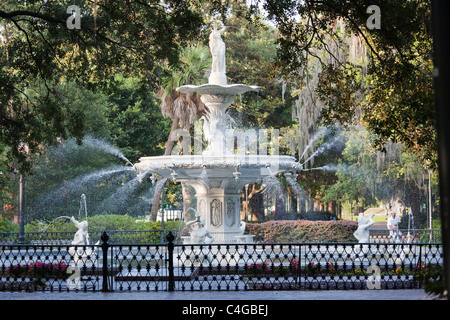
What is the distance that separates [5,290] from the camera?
45.3 feet

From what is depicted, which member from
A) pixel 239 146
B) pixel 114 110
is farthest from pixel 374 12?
pixel 114 110

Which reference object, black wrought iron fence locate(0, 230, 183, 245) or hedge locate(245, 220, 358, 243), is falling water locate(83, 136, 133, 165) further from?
hedge locate(245, 220, 358, 243)

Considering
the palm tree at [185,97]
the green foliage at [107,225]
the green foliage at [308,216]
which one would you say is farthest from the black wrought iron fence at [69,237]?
the green foliage at [308,216]

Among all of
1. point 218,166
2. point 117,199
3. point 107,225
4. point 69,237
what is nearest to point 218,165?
point 218,166

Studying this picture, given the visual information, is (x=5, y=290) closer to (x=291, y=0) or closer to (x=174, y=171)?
(x=174, y=171)

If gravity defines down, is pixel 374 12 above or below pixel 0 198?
above

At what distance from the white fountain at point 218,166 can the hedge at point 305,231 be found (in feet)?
24.8

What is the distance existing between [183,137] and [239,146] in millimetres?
3992

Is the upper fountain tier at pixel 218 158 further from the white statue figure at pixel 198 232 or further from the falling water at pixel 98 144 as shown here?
the falling water at pixel 98 144

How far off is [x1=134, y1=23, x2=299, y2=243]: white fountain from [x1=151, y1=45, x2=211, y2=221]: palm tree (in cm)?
1292

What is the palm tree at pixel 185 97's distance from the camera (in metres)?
32.8

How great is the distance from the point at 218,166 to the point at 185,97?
15497mm

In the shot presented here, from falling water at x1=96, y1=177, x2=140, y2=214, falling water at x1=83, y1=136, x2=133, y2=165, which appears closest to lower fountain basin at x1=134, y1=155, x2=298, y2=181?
falling water at x1=83, y1=136, x2=133, y2=165

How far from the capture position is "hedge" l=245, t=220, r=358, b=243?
26.0 m
